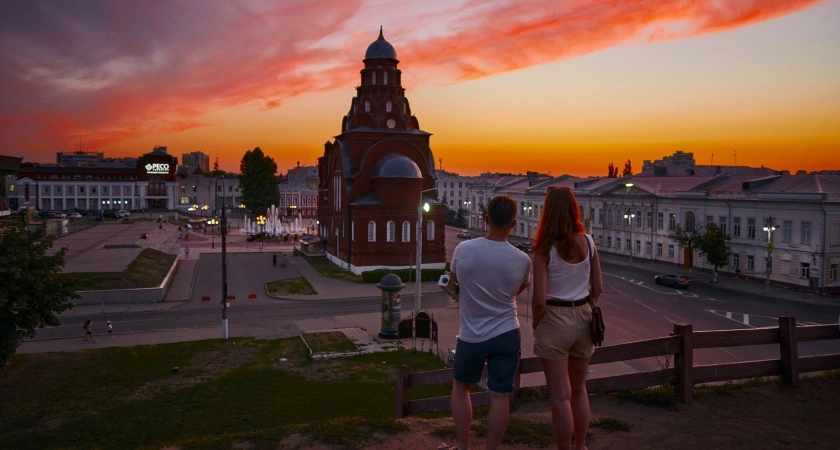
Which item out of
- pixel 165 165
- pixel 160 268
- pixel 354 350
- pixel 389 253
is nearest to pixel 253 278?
pixel 160 268

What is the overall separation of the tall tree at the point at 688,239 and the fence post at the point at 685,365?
4208 cm

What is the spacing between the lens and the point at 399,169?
158 ft

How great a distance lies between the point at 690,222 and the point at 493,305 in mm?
52497

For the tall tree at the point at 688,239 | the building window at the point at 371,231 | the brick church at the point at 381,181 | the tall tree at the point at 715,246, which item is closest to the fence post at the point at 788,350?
the brick church at the point at 381,181

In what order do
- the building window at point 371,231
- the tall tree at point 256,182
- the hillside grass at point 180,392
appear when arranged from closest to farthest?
1. the hillside grass at point 180,392
2. the building window at point 371,231
3. the tall tree at point 256,182

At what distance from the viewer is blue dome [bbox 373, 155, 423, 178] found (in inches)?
1889

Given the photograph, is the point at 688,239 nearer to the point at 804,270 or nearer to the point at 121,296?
the point at 804,270

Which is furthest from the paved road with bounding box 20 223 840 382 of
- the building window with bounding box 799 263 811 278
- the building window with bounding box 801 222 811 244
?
the building window with bounding box 801 222 811 244

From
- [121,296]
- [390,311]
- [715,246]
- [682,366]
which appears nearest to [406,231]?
[390,311]

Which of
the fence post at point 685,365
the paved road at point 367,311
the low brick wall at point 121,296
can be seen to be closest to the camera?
the fence post at point 685,365

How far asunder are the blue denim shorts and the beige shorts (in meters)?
0.30

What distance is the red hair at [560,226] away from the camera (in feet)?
19.9

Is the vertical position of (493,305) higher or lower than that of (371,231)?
higher

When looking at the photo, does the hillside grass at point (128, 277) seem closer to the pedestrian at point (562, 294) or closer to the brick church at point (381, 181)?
the brick church at point (381, 181)
